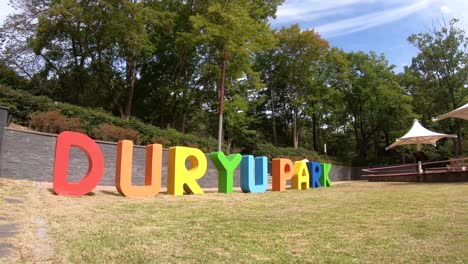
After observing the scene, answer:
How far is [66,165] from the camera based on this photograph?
929cm

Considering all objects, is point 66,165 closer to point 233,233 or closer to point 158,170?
point 158,170

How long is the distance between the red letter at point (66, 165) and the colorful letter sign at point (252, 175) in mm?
5272

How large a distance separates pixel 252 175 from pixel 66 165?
6.48m

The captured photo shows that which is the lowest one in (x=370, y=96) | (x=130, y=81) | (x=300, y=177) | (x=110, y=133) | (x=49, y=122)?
(x=300, y=177)

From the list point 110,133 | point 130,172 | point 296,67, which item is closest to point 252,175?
point 130,172

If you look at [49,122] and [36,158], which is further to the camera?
[49,122]

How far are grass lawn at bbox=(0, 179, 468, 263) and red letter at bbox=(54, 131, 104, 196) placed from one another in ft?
2.71

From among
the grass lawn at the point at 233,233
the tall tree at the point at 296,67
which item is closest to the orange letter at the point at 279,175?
the grass lawn at the point at 233,233

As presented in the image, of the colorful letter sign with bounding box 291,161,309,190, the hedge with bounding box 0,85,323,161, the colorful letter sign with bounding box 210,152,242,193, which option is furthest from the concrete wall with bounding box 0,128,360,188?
the colorful letter sign with bounding box 291,161,309,190

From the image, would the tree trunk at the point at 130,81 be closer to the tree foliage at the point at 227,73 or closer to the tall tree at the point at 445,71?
the tree foliage at the point at 227,73

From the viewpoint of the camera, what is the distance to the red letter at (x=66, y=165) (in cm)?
902

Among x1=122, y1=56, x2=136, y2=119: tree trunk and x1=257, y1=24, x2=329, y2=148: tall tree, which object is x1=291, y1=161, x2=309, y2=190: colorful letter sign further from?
x1=257, y1=24, x2=329, y2=148: tall tree

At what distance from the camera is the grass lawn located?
4.04 meters

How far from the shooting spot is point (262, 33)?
2792cm
